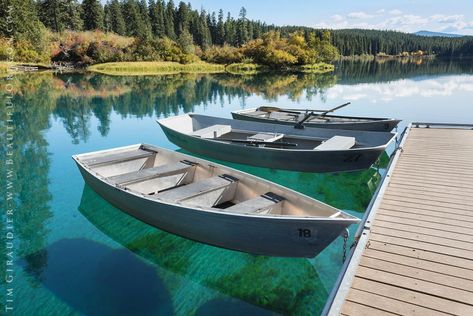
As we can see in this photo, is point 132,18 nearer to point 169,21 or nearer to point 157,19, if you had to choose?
point 157,19

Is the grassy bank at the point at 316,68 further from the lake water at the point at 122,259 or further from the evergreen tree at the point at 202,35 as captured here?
the lake water at the point at 122,259

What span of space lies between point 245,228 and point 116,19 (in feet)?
292

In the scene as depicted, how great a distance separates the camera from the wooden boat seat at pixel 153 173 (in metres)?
8.47

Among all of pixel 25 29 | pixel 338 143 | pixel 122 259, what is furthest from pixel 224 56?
pixel 122 259

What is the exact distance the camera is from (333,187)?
11.1 m

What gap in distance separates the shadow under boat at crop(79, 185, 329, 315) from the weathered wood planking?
63.6 inches

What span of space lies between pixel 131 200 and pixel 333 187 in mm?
6557

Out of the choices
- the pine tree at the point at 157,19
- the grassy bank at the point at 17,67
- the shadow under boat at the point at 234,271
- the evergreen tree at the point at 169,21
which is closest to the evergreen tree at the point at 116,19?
the pine tree at the point at 157,19

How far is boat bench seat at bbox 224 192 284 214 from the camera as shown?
21.1 ft

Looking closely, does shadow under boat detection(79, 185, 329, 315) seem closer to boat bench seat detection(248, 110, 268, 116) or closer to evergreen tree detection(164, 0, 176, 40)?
boat bench seat detection(248, 110, 268, 116)

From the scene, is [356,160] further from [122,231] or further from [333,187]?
[122,231]

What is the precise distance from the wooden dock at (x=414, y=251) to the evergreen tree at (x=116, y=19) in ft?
284

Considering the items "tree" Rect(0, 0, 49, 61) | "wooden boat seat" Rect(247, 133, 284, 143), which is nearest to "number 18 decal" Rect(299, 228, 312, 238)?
"wooden boat seat" Rect(247, 133, 284, 143)

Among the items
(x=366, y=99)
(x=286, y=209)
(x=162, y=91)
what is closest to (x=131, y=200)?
(x=286, y=209)
